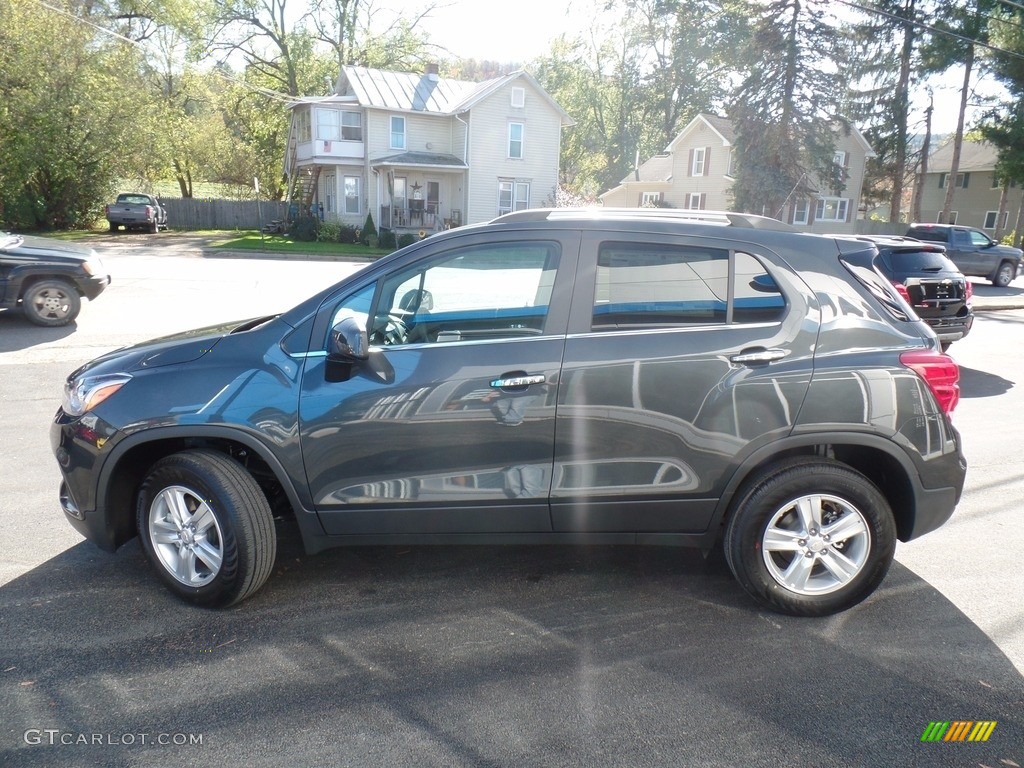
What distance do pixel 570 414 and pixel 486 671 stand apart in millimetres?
1159

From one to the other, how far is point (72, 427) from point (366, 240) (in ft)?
103

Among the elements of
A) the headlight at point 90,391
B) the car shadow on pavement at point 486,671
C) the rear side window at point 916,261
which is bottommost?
the car shadow on pavement at point 486,671

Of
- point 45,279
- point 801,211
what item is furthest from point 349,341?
point 801,211

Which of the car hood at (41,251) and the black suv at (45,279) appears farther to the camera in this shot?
the car hood at (41,251)

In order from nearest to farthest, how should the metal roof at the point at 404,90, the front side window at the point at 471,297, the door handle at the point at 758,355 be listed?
the door handle at the point at 758,355 < the front side window at the point at 471,297 < the metal roof at the point at 404,90

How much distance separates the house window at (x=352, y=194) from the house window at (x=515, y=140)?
7.50 m

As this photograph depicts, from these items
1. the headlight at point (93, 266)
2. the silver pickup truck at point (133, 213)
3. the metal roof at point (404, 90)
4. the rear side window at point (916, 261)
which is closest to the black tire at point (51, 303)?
the headlight at point (93, 266)

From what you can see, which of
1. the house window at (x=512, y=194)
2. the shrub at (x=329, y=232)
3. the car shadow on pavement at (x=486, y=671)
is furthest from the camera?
the house window at (x=512, y=194)

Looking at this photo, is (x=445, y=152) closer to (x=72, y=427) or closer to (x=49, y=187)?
(x=49, y=187)

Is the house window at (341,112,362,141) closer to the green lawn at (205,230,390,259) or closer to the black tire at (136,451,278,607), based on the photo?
the green lawn at (205,230,390,259)

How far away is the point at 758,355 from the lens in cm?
353

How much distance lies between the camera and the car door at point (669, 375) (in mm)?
3535

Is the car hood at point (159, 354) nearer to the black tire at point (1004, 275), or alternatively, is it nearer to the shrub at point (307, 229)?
the black tire at point (1004, 275)

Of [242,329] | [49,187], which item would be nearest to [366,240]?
[49,187]
